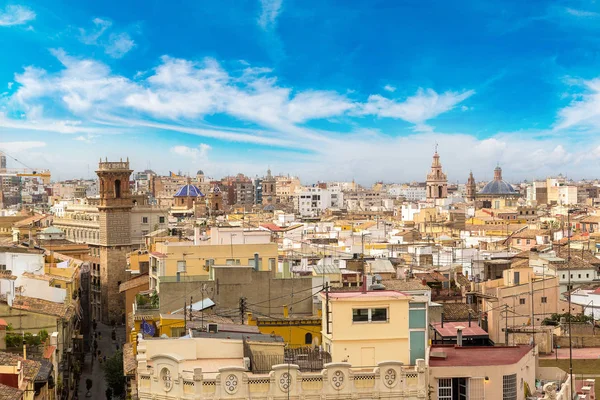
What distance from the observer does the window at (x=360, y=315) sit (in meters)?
14.7

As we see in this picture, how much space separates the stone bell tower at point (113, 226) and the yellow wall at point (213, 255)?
23.6 m

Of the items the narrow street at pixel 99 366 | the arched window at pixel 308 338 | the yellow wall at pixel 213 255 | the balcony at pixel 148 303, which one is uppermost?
the yellow wall at pixel 213 255

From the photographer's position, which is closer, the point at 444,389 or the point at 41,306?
the point at 444,389

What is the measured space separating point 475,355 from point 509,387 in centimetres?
85

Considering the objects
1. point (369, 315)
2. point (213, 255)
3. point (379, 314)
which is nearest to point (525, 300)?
point (213, 255)

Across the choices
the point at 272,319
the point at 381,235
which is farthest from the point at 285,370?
the point at 381,235

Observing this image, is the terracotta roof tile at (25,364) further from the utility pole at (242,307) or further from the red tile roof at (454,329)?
the red tile roof at (454,329)

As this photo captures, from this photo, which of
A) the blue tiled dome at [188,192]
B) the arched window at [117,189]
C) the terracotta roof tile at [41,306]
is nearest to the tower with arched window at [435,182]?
the blue tiled dome at [188,192]

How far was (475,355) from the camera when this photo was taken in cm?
1504

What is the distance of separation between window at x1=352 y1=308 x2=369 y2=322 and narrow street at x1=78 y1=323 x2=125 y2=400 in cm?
1583

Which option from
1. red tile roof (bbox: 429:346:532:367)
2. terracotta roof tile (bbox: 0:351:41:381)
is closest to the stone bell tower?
terracotta roof tile (bbox: 0:351:41:381)

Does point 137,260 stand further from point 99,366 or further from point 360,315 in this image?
point 360,315

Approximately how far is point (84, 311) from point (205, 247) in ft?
78.2

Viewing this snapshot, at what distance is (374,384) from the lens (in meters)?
13.3
